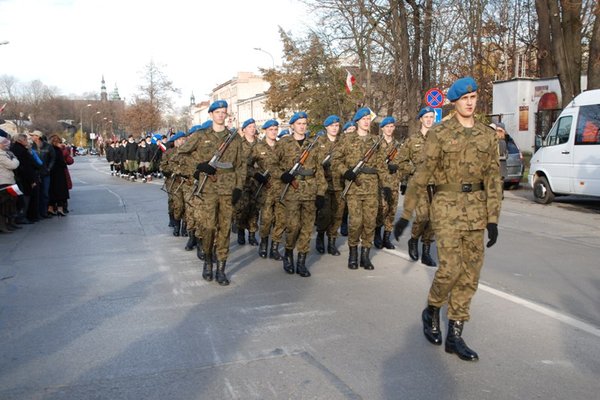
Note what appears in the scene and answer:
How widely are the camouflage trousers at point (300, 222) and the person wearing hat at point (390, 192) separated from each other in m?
1.38

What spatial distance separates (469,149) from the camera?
4.26 metres

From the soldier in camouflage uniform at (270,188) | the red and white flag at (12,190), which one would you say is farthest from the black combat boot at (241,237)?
the red and white flag at (12,190)

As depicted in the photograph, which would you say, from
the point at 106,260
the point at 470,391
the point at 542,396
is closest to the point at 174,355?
the point at 470,391

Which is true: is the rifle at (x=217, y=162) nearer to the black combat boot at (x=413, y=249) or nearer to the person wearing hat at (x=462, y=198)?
the black combat boot at (x=413, y=249)

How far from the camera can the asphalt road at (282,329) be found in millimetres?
3854

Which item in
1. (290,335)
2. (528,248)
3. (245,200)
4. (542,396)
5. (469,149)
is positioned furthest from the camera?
(245,200)

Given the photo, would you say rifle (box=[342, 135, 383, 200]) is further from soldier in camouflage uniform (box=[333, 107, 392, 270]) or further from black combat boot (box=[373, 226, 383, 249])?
black combat boot (box=[373, 226, 383, 249])

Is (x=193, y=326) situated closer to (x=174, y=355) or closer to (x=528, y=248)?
(x=174, y=355)

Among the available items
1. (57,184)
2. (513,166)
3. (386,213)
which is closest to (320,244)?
(386,213)

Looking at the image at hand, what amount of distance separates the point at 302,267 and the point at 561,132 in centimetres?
913

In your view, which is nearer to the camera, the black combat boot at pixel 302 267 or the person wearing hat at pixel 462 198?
the person wearing hat at pixel 462 198

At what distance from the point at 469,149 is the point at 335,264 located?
3.71 m

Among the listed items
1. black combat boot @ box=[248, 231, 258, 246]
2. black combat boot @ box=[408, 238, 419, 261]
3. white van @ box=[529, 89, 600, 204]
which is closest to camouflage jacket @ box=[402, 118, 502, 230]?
black combat boot @ box=[408, 238, 419, 261]

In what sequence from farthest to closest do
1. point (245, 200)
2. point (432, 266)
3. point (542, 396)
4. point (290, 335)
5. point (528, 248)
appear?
point (245, 200) → point (528, 248) → point (432, 266) → point (290, 335) → point (542, 396)
